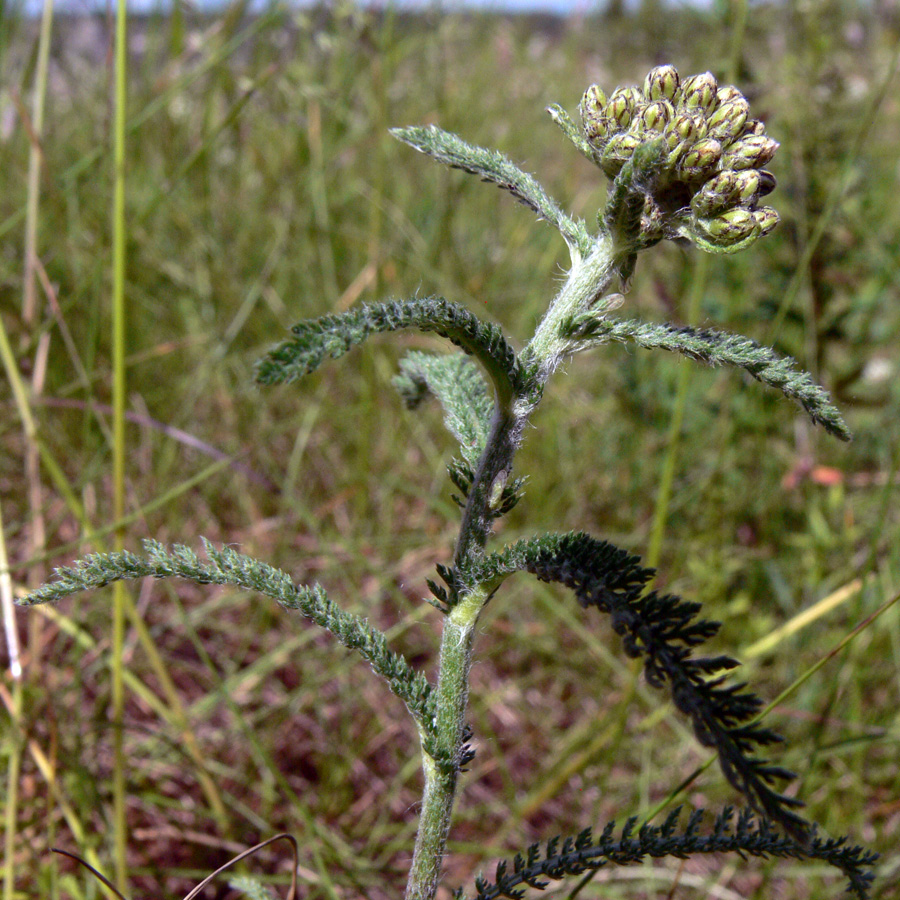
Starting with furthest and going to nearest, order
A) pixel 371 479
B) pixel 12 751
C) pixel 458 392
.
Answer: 1. pixel 371 479
2. pixel 12 751
3. pixel 458 392

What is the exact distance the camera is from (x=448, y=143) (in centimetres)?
115

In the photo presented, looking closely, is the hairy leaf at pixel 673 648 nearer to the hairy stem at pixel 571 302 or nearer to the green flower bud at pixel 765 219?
the hairy stem at pixel 571 302

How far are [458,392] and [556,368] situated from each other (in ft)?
0.62

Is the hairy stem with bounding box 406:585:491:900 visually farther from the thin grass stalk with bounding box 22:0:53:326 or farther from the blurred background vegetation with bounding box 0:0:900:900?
the thin grass stalk with bounding box 22:0:53:326

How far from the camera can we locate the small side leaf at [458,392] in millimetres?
1201

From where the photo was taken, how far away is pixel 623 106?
1.06m

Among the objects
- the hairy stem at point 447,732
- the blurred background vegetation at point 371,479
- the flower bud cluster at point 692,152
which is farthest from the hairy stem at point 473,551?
the blurred background vegetation at point 371,479

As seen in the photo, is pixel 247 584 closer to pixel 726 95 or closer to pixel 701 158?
pixel 701 158

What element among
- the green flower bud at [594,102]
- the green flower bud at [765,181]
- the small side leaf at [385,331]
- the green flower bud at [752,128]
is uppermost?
the green flower bud at [594,102]

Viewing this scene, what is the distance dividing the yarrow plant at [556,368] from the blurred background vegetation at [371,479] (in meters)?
0.77

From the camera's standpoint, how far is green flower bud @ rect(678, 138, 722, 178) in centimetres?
100

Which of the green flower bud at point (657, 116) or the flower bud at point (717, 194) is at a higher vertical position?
the green flower bud at point (657, 116)

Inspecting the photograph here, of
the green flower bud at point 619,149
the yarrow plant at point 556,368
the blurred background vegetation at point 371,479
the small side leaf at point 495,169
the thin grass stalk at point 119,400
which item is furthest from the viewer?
the blurred background vegetation at point 371,479

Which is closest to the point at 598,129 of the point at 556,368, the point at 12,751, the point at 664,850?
the point at 556,368
